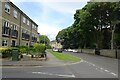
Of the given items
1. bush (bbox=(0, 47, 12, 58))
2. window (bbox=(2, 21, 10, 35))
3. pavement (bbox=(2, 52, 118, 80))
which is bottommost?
pavement (bbox=(2, 52, 118, 80))

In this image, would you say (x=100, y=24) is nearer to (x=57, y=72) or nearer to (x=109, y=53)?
(x=109, y=53)

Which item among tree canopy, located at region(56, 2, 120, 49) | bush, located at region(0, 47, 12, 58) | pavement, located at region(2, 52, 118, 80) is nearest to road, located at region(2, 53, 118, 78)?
pavement, located at region(2, 52, 118, 80)

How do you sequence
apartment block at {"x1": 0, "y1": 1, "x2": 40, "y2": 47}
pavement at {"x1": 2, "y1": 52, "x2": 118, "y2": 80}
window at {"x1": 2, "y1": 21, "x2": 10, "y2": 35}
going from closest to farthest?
1. pavement at {"x1": 2, "y1": 52, "x2": 118, "y2": 80}
2. apartment block at {"x1": 0, "y1": 1, "x2": 40, "y2": 47}
3. window at {"x1": 2, "y1": 21, "x2": 10, "y2": 35}

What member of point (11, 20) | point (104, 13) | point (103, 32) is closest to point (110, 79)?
point (11, 20)

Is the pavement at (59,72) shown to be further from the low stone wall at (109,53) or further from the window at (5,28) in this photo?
the low stone wall at (109,53)

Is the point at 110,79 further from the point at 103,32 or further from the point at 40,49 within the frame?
the point at 103,32

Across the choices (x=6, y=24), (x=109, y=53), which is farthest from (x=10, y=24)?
(x=109, y=53)

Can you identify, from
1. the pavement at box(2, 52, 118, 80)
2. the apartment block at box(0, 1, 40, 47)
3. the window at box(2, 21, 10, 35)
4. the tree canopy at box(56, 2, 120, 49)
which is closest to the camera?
the pavement at box(2, 52, 118, 80)

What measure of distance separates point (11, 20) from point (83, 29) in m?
22.2

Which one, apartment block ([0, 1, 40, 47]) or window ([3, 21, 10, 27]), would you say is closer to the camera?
apartment block ([0, 1, 40, 47])

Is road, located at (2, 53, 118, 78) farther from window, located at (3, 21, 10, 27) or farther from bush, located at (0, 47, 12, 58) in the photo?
window, located at (3, 21, 10, 27)

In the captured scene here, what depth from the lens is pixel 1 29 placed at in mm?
36375

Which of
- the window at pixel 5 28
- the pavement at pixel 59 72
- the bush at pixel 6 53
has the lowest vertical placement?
the pavement at pixel 59 72

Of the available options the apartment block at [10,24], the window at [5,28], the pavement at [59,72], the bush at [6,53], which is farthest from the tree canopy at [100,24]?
the pavement at [59,72]
